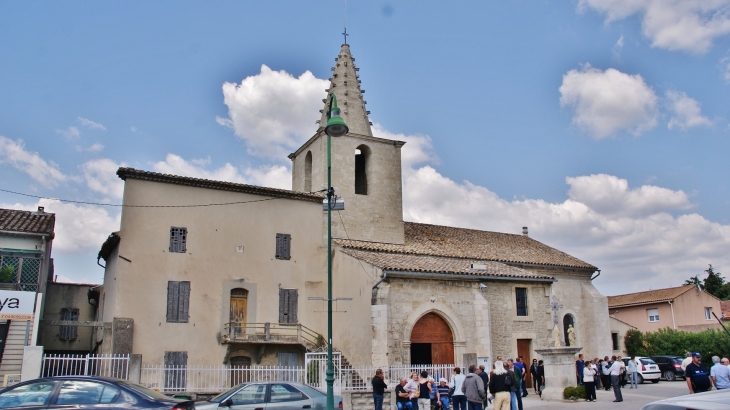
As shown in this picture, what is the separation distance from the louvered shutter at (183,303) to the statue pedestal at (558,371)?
1304cm

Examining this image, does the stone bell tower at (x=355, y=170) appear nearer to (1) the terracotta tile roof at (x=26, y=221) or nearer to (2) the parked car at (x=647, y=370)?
(1) the terracotta tile roof at (x=26, y=221)

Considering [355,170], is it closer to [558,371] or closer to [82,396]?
[558,371]

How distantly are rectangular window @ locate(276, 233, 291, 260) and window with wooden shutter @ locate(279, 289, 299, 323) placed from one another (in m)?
1.49

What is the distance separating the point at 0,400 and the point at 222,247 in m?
14.9

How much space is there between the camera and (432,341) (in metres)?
22.8

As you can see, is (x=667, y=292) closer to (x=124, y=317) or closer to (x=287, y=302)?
(x=287, y=302)

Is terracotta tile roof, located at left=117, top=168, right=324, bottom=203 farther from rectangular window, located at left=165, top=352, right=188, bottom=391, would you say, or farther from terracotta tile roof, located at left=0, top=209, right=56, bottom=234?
rectangular window, located at left=165, top=352, right=188, bottom=391

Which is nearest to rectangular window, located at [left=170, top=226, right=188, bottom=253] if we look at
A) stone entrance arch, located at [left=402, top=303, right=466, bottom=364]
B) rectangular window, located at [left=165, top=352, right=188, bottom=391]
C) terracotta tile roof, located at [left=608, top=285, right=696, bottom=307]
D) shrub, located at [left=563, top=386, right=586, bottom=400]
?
rectangular window, located at [left=165, top=352, right=188, bottom=391]

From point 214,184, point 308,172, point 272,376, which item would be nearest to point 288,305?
point 272,376

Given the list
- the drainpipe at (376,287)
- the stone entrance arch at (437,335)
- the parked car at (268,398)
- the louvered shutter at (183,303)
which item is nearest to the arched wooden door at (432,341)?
the stone entrance arch at (437,335)

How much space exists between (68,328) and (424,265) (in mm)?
17518

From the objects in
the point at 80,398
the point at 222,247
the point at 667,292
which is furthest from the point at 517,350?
the point at 667,292

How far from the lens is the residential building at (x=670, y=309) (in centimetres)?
4075

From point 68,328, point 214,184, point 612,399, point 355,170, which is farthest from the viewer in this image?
point 355,170
